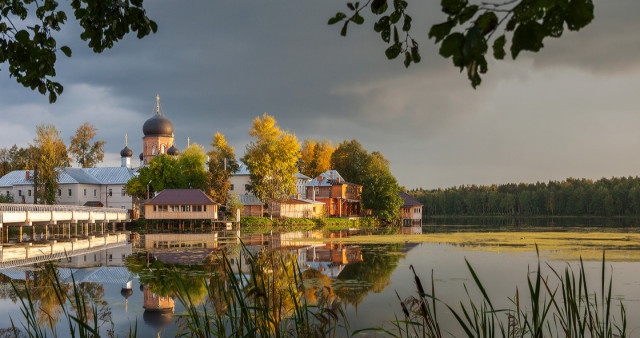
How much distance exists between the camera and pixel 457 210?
156125 mm

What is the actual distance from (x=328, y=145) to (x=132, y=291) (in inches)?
2954

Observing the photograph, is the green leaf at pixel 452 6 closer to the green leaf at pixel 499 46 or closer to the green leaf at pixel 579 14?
the green leaf at pixel 499 46

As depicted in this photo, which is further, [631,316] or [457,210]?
[457,210]

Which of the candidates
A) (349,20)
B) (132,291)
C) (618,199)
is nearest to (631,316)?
(349,20)

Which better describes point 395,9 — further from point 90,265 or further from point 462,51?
point 90,265

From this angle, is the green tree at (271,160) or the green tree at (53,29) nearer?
the green tree at (53,29)

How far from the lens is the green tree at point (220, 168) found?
56.2 meters

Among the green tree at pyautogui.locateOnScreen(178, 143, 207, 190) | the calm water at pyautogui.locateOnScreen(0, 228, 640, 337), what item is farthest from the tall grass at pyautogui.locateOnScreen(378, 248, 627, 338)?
the green tree at pyautogui.locateOnScreen(178, 143, 207, 190)

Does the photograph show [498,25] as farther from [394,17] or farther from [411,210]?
[411,210]

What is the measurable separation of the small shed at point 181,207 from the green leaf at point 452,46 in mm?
51031

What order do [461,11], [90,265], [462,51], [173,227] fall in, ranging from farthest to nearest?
[173,227]
[90,265]
[461,11]
[462,51]

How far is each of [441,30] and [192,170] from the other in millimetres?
61498

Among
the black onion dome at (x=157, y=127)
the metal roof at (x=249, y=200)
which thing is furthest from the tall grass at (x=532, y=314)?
the black onion dome at (x=157, y=127)

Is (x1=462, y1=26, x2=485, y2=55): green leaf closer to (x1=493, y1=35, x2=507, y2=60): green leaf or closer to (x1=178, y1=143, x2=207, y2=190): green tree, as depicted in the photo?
(x1=493, y1=35, x2=507, y2=60): green leaf
